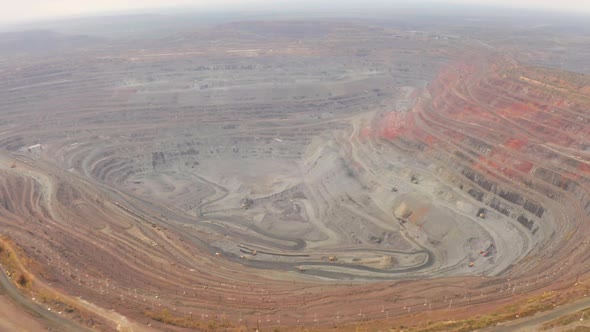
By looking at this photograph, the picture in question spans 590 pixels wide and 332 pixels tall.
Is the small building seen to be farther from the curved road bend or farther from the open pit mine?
the curved road bend

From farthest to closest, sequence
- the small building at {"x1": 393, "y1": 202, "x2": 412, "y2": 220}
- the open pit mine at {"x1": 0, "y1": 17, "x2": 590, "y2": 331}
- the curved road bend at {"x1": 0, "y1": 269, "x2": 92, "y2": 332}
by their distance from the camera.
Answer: the small building at {"x1": 393, "y1": 202, "x2": 412, "y2": 220}, the open pit mine at {"x1": 0, "y1": 17, "x2": 590, "y2": 331}, the curved road bend at {"x1": 0, "y1": 269, "x2": 92, "y2": 332}

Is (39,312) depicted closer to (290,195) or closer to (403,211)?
(290,195)

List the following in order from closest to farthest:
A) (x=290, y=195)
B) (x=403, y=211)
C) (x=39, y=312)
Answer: (x=39, y=312)
(x=403, y=211)
(x=290, y=195)

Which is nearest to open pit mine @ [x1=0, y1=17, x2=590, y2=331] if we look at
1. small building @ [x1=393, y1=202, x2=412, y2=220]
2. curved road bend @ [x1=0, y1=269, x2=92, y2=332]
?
curved road bend @ [x1=0, y1=269, x2=92, y2=332]

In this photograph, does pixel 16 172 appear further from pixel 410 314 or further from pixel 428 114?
pixel 428 114

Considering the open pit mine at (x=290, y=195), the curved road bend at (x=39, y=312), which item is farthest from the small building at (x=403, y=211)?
the curved road bend at (x=39, y=312)

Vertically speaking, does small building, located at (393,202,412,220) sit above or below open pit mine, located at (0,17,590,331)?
below

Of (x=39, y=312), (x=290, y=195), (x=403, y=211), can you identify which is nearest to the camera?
(x=39, y=312)

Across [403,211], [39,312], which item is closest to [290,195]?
[403,211]

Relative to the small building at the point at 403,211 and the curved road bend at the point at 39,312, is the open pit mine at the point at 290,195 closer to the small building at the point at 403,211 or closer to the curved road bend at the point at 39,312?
the curved road bend at the point at 39,312
